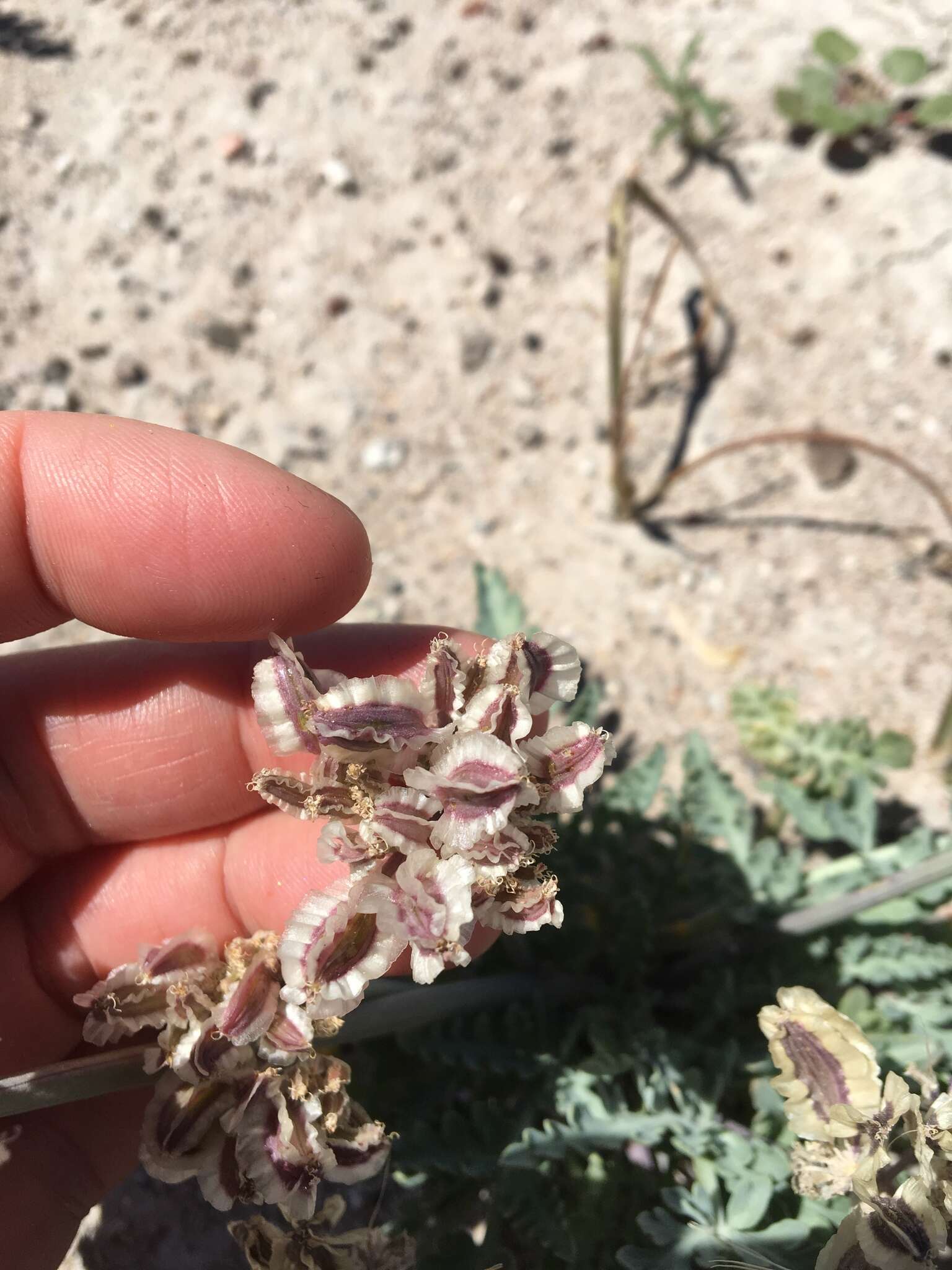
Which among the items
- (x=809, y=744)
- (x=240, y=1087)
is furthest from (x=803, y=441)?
(x=240, y=1087)

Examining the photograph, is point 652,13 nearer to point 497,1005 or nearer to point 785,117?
point 785,117

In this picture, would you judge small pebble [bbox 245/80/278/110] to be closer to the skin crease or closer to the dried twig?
the dried twig

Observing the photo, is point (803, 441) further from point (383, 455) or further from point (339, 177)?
point (339, 177)

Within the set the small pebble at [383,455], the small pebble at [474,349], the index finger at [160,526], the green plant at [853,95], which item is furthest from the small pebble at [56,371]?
the green plant at [853,95]

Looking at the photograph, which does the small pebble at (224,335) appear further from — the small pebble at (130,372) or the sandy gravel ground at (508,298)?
the small pebble at (130,372)

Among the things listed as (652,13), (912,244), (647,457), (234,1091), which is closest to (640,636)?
(647,457)
